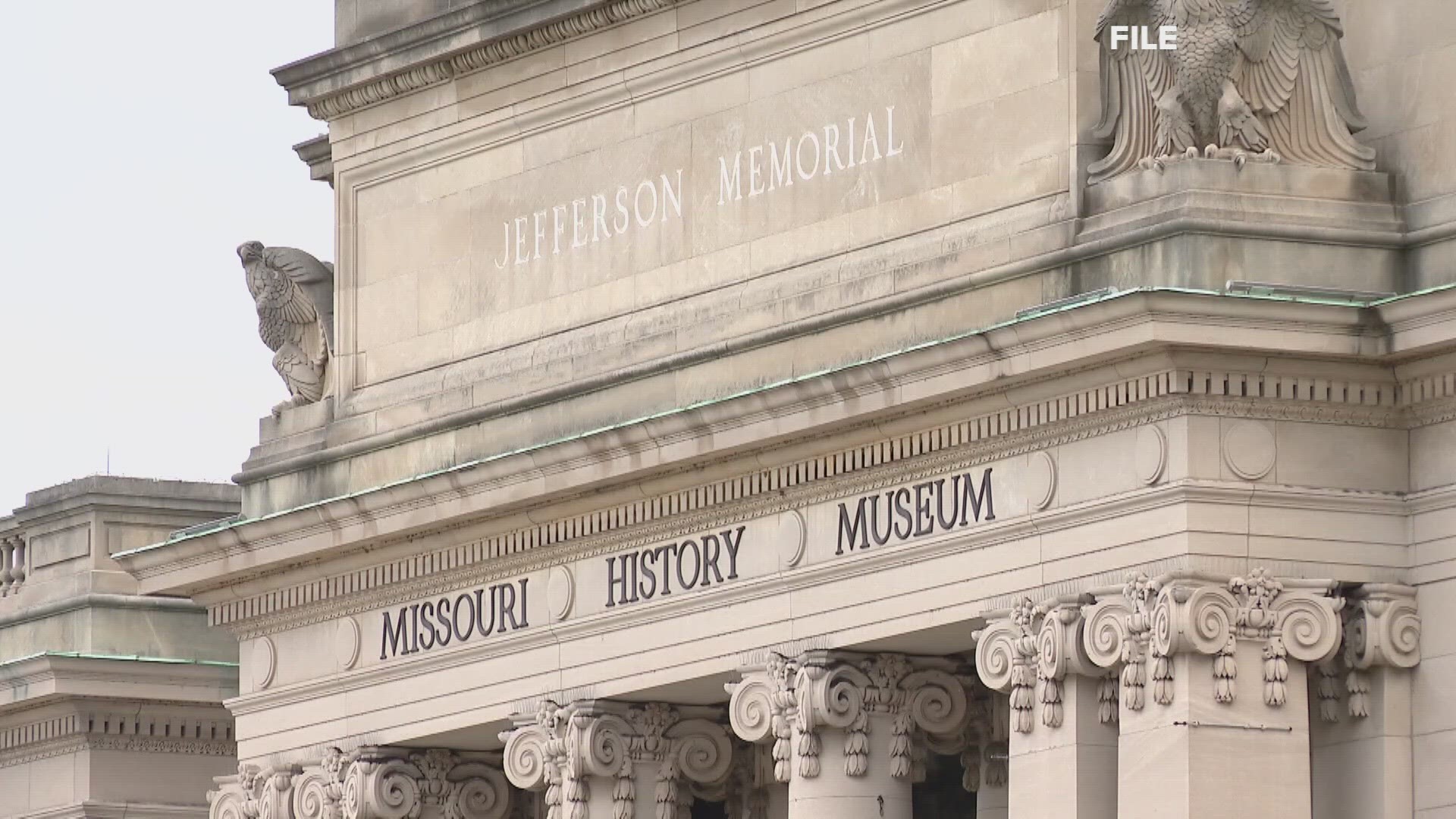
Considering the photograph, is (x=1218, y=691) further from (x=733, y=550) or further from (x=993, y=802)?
(x=733, y=550)

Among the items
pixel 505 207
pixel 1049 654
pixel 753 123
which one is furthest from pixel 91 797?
pixel 1049 654

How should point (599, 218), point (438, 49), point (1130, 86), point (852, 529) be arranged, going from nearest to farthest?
1. point (1130, 86)
2. point (852, 529)
3. point (599, 218)
4. point (438, 49)

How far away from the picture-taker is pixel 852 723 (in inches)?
1848

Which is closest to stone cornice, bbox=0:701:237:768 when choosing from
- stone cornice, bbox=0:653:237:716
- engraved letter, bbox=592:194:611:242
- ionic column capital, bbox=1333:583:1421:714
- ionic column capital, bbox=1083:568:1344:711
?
stone cornice, bbox=0:653:237:716

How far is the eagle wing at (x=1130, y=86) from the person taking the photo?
Answer: 44094 mm

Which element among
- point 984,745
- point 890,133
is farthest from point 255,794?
point 890,133

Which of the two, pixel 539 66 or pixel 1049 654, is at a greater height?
pixel 539 66

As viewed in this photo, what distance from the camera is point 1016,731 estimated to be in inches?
1743

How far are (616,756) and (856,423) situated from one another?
18.5ft

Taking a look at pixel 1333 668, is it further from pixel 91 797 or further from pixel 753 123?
pixel 91 797

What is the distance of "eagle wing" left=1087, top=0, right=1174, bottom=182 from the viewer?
4409 centimetres

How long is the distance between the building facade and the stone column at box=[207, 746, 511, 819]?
24.1ft

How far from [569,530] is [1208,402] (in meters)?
9.16

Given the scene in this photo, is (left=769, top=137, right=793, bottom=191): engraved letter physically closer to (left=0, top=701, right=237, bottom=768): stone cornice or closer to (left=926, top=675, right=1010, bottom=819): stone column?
(left=926, top=675, right=1010, bottom=819): stone column
